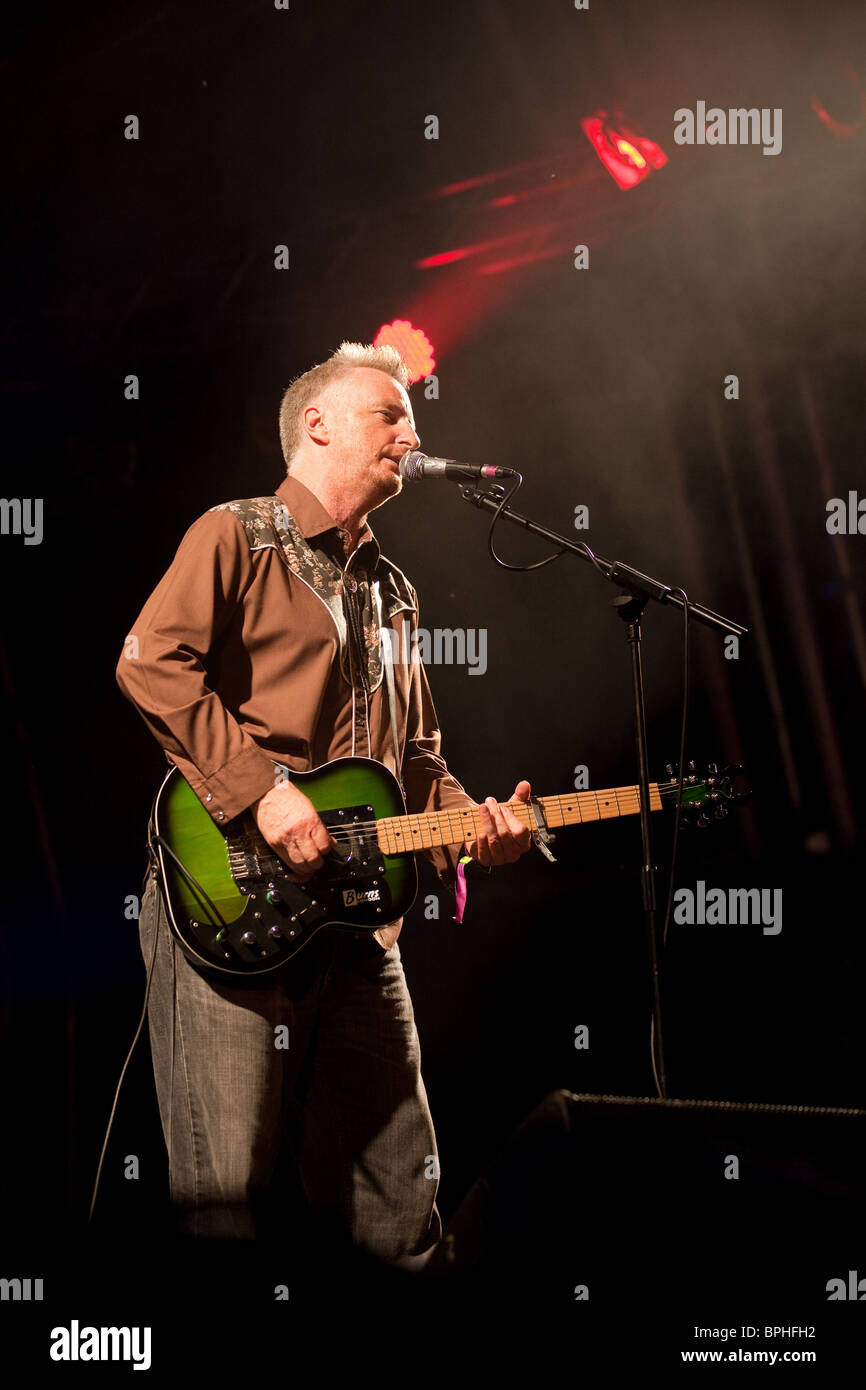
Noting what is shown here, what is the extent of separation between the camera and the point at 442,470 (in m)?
2.55

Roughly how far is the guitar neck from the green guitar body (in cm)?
4

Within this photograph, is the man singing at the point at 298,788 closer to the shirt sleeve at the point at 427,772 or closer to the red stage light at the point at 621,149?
the shirt sleeve at the point at 427,772

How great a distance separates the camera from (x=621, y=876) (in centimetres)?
323

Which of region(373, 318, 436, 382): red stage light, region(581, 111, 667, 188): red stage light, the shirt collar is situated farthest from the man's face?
region(581, 111, 667, 188): red stage light

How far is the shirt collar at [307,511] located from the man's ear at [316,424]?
14 centimetres

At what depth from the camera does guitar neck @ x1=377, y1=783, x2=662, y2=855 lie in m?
2.45

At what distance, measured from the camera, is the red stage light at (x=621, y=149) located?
342 centimetres

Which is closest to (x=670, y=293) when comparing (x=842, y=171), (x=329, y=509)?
(x=842, y=171)

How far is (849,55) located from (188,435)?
2.49 m

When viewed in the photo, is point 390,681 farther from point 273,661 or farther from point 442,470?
point 442,470

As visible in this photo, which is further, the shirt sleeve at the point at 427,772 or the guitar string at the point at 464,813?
the shirt sleeve at the point at 427,772

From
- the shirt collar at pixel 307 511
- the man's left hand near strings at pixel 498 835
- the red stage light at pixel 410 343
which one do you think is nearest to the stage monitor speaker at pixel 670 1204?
the man's left hand near strings at pixel 498 835

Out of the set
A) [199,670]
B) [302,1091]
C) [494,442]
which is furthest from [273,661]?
[494,442]

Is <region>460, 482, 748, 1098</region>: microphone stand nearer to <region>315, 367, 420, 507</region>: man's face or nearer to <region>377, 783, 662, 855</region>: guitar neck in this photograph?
<region>377, 783, 662, 855</region>: guitar neck
